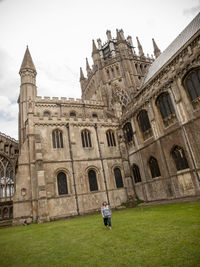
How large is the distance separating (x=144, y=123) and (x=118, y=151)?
559 centimetres

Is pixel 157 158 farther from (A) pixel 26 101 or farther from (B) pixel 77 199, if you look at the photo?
(A) pixel 26 101

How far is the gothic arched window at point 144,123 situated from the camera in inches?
852

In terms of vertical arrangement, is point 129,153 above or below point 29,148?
below

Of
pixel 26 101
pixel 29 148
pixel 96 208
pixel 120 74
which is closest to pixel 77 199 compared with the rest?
pixel 96 208

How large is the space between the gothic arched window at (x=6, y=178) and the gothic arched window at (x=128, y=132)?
20.8 m

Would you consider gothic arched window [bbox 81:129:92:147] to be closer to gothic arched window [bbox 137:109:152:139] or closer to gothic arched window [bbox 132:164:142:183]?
gothic arched window [bbox 132:164:142:183]

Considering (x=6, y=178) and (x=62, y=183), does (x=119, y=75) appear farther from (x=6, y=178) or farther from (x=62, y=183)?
(x=6, y=178)

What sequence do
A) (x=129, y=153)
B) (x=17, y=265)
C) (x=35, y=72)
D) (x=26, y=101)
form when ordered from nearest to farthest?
(x=17, y=265) → (x=129, y=153) → (x=26, y=101) → (x=35, y=72)

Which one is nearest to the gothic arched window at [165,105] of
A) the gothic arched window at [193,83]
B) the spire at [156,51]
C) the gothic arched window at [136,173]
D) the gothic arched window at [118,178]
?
the gothic arched window at [193,83]

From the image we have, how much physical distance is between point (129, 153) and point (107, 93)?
16.2 meters

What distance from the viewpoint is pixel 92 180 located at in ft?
75.3

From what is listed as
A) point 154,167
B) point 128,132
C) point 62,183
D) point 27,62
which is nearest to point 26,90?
point 27,62

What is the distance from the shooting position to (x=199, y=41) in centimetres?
1581

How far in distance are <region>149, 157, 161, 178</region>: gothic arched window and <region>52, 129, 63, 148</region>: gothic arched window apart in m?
10.9
